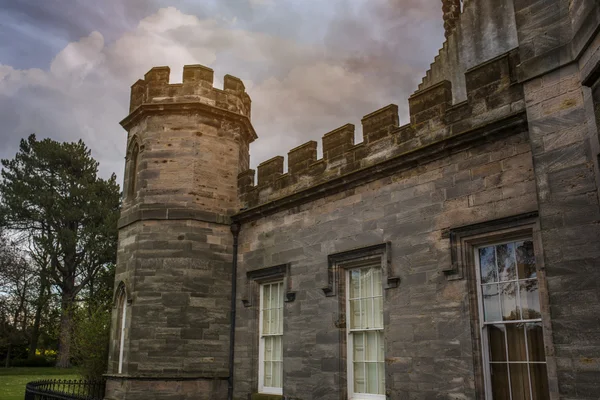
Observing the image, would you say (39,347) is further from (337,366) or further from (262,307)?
(337,366)

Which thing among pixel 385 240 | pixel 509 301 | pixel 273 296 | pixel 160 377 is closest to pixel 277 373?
pixel 273 296

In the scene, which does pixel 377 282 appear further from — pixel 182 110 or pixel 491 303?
pixel 182 110

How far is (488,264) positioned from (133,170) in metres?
8.40

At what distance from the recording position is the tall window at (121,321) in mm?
10927

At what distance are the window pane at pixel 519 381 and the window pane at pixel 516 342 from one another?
106 millimetres

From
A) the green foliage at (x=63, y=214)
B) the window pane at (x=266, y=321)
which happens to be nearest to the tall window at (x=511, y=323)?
the window pane at (x=266, y=321)

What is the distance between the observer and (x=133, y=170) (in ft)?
40.9

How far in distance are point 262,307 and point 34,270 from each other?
2564 cm

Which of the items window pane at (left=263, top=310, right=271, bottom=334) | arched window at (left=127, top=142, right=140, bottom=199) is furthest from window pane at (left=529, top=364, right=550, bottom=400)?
arched window at (left=127, top=142, right=140, bottom=199)

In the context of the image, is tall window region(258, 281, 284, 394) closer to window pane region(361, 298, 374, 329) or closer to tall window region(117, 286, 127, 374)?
window pane region(361, 298, 374, 329)

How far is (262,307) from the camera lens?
10.9 m

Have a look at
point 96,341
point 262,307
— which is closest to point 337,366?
point 262,307

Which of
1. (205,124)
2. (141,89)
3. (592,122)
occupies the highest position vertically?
(141,89)

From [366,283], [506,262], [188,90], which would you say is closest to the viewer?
[506,262]
